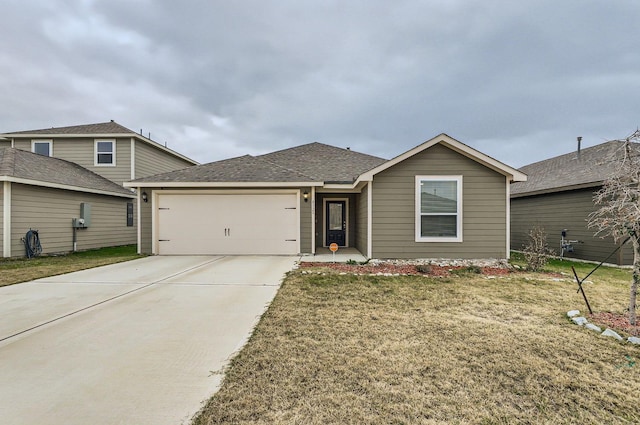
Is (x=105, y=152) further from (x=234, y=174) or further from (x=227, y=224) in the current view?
(x=227, y=224)

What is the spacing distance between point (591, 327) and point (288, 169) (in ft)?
30.4

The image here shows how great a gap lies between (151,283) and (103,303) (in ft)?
4.48

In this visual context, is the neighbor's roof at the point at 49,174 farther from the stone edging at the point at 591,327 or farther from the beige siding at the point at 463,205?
the stone edging at the point at 591,327

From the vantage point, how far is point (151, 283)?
19.3ft

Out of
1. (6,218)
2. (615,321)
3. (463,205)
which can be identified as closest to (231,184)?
(6,218)

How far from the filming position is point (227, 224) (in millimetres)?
10109

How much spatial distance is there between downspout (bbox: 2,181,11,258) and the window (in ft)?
18.3

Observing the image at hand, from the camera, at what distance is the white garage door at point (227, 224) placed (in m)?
10.0

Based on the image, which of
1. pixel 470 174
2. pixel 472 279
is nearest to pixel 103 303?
pixel 472 279

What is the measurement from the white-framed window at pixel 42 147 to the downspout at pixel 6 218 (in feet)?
22.2

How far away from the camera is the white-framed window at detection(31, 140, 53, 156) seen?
14586 mm

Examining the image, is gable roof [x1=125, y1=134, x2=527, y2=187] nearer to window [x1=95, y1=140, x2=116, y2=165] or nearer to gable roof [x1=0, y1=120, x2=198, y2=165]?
gable roof [x1=0, y1=120, x2=198, y2=165]

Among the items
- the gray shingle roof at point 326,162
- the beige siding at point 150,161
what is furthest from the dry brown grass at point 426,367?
the beige siding at point 150,161

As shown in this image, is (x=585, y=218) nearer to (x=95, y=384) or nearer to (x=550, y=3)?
(x=550, y=3)
